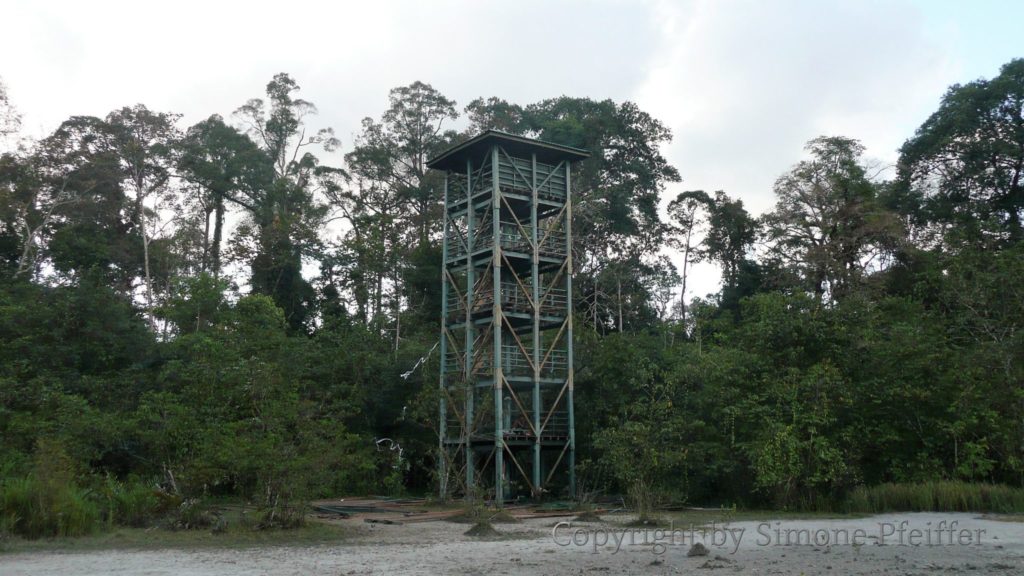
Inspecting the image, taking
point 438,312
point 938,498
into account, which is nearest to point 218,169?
point 438,312

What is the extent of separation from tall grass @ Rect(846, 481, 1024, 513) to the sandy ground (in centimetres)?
268

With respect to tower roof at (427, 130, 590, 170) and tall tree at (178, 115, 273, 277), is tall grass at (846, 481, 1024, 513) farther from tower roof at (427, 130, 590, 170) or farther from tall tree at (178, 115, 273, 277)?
tall tree at (178, 115, 273, 277)

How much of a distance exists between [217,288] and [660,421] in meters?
19.2

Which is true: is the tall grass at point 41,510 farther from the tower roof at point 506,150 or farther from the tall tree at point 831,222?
the tall tree at point 831,222

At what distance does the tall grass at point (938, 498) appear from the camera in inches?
643

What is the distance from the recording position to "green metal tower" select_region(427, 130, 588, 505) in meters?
23.6

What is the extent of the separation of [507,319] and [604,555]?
45.4 ft

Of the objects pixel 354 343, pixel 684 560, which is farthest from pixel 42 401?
pixel 684 560

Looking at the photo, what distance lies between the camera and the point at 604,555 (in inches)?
421

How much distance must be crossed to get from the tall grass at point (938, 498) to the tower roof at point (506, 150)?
41.8 feet

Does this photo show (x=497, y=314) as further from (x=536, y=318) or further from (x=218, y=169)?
(x=218, y=169)

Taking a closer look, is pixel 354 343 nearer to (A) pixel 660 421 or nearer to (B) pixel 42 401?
(B) pixel 42 401

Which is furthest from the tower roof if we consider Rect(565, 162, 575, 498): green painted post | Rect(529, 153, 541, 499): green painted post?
Rect(565, 162, 575, 498): green painted post

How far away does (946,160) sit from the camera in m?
37.7
